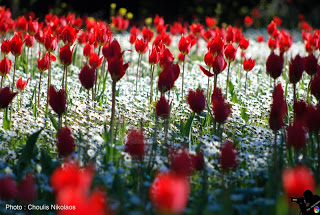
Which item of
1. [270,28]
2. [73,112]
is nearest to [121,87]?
[73,112]

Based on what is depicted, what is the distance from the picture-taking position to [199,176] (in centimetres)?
288

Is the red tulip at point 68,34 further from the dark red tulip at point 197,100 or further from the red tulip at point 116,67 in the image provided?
the dark red tulip at point 197,100

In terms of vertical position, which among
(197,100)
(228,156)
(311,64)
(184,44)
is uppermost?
(184,44)

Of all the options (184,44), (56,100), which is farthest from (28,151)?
(184,44)

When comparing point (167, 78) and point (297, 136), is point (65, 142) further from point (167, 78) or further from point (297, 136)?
point (297, 136)

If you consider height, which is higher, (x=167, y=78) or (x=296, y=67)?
(x=296, y=67)

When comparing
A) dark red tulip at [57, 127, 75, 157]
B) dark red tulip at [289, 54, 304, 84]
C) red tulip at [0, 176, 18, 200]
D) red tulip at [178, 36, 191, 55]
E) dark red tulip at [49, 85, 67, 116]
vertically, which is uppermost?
red tulip at [178, 36, 191, 55]

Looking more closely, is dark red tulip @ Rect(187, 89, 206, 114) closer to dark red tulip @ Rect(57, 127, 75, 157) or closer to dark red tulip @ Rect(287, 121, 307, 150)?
dark red tulip @ Rect(287, 121, 307, 150)

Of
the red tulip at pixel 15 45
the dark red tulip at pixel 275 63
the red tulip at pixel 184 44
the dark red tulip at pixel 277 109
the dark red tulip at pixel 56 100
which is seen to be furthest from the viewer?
the red tulip at pixel 184 44

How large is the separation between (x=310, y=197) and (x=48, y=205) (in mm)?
1238

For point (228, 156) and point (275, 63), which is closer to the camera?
point (228, 156)

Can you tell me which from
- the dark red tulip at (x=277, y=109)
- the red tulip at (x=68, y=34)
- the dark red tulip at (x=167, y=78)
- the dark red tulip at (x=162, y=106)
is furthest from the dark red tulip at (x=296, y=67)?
the red tulip at (x=68, y=34)

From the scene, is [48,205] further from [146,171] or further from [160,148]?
[160,148]

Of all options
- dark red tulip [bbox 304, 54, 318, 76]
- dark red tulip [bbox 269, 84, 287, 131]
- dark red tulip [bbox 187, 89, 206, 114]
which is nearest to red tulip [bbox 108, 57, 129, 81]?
dark red tulip [bbox 187, 89, 206, 114]
